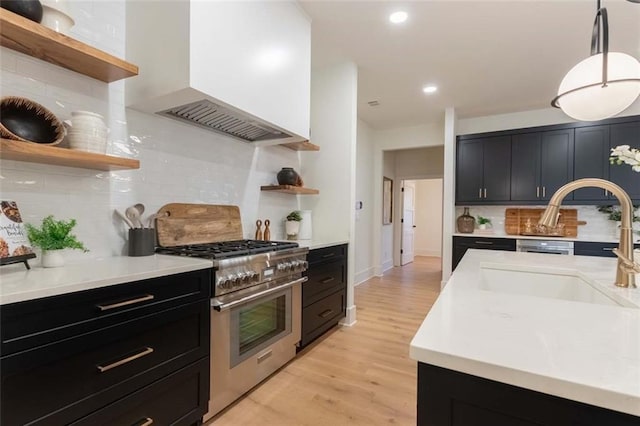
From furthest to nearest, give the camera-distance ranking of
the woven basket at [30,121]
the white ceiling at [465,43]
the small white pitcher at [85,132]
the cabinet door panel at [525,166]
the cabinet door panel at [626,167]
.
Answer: the cabinet door panel at [525,166]
the cabinet door panel at [626,167]
the white ceiling at [465,43]
the small white pitcher at [85,132]
the woven basket at [30,121]

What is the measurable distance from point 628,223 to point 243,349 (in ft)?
6.42

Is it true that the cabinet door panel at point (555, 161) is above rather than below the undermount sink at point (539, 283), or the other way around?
above

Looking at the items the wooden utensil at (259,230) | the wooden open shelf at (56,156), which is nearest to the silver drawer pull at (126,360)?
the wooden open shelf at (56,156)

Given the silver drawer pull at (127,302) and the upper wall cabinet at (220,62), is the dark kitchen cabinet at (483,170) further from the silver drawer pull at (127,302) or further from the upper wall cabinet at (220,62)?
the silver drawer pull at (127,302)

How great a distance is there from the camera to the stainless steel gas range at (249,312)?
1660 mm

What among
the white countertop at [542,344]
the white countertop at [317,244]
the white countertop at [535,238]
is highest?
the white countertop at [542,344]

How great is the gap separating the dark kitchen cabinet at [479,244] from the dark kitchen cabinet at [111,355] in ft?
13.0

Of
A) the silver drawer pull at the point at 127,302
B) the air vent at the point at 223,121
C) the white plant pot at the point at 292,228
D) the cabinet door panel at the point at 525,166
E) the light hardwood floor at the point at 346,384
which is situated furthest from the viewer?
the cabinet door panel at the point at 525,166

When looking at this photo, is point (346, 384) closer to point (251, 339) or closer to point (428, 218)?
point (251, 339)

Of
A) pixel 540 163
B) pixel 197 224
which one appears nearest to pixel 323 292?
pixel 197 224

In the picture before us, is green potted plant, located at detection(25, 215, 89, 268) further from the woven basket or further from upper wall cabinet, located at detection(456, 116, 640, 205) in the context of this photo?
upper wall cabinet, located at detection(456, 116, 640, 205)

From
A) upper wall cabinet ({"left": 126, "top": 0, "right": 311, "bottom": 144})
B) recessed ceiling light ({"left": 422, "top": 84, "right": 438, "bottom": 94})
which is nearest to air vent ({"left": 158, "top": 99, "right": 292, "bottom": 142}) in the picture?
upper wall cabinet ({"left": 126, "top": 0, "right": 311, "bottom": 144})

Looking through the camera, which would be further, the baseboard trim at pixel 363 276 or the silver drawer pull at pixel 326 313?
the baseboard trim at pixel 363 276

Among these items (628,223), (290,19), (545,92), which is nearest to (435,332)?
(628,223)
